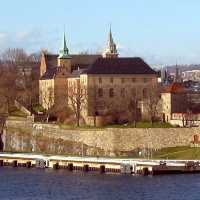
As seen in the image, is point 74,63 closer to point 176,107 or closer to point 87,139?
point 176,107

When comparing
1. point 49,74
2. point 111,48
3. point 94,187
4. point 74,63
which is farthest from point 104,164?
point 111,48

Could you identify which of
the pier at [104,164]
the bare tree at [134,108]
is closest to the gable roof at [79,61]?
the bare tree at [134,108]

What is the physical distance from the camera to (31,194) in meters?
77.1

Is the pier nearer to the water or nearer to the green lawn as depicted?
the water

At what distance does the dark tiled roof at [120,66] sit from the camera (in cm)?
12194

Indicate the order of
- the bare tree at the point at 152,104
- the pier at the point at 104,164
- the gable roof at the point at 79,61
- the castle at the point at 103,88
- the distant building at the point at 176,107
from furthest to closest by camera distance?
the gable roof at the point at 79,61 < the castle at the point at 103,88 < the bare tree at the point at 152,104 < the distant building at the point at 176,107 < the pier at the point at 104,164

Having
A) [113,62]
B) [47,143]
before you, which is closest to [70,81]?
[113,62]

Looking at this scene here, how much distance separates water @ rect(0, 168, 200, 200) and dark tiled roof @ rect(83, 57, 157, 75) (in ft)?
103

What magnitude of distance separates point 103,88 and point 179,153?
2750 centimetres

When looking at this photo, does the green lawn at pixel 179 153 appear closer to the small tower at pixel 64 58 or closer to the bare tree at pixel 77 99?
the bare tree at pixel 77 99

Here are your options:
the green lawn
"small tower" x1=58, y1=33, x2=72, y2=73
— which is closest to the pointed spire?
"small tower" x1=58, y1=33, x2=72, y2=73

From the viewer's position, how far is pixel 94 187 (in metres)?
79.8

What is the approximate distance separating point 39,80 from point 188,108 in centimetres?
3443

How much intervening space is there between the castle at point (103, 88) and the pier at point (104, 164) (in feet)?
40.1
